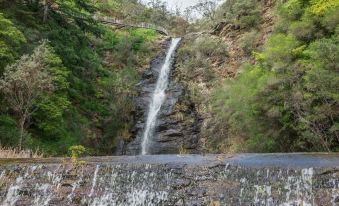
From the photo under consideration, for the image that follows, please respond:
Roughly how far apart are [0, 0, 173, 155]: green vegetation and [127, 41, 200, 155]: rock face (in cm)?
88

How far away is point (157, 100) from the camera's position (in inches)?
1303

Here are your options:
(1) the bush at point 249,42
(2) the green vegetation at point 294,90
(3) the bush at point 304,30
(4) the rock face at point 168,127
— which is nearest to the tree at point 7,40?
(4) the rock face at point 168,127

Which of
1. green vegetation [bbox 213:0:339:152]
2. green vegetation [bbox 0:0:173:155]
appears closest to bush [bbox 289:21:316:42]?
green vegetation [bbox 213:0:339:152]

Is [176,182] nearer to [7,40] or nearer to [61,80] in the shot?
[7,40]

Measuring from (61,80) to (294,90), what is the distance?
1301 cm

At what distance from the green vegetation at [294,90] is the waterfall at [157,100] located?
7018 millimetres

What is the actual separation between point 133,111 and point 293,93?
52.0 ft

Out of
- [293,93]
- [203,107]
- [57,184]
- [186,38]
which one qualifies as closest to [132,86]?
[203,107]

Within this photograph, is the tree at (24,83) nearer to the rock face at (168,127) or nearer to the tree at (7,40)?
the tree at (7,40)

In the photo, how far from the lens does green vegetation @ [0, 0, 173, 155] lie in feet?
66.1

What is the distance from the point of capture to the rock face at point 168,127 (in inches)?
1128

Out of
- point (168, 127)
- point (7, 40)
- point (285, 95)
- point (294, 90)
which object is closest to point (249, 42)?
point (168, 127)

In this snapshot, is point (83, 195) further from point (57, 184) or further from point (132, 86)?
point (132, 86)

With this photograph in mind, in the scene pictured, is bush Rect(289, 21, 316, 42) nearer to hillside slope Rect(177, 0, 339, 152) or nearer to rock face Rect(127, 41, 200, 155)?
hillside slope Rect(177, 0, 339, 152)
